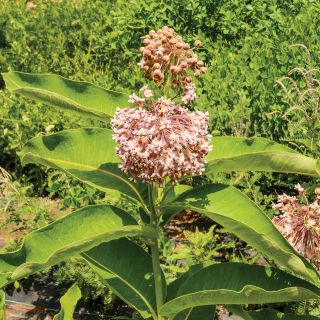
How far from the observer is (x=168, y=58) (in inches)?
93.8

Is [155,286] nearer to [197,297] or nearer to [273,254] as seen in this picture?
[197,297]

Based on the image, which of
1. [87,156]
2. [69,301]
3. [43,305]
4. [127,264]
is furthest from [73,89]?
[43,305]

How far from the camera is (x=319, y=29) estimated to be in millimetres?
6664

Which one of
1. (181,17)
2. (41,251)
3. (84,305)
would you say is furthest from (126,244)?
(181,17)

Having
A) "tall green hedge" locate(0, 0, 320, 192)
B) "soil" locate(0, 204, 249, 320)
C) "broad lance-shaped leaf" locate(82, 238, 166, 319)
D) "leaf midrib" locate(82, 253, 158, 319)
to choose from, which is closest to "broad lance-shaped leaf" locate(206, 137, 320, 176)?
"broad lance-shaped leaf" locate(82, 238, 166, 319)

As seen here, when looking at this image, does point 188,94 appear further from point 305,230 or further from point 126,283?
point 126,283

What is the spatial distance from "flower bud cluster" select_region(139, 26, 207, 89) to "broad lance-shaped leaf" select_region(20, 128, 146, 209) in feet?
1.42

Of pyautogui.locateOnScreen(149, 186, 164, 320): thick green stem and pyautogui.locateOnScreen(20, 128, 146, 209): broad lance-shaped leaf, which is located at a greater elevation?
pyautogui.locateOnScreen(20, 128, 146, 209): broad lance-shaped leaf

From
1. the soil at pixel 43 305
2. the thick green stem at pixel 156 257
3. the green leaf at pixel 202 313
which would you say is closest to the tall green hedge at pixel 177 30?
the soil at pixel 43 305

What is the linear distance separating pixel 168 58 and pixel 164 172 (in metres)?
0.42

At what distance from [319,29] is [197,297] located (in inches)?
187

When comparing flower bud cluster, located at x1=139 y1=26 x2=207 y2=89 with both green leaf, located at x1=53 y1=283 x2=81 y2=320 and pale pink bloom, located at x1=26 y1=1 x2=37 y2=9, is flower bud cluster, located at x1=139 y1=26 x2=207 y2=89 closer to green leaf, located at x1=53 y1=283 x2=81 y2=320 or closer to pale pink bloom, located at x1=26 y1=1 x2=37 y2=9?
green leaf, located at x1=53 y1=283 x2=81 y2=320

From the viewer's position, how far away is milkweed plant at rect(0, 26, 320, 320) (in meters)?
2.37

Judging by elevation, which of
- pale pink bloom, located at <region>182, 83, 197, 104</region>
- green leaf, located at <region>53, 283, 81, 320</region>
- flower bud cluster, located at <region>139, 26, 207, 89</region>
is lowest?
green leaf, located at <region>53, 283, 81, 320</region>
